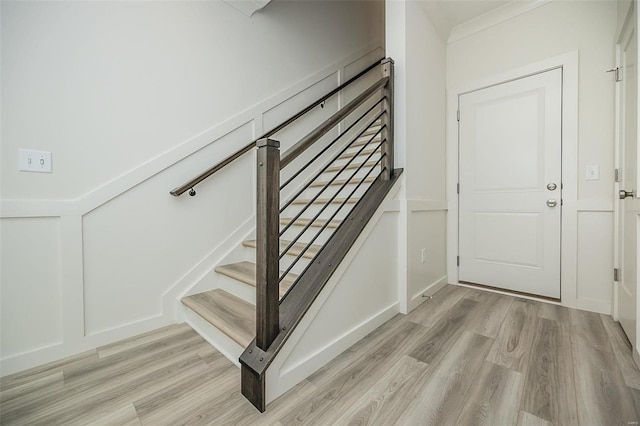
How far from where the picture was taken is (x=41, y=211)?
1400mm

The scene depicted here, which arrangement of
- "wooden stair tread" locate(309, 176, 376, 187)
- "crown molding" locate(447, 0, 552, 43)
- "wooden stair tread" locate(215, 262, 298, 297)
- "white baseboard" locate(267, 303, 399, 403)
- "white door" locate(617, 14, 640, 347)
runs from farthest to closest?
"crown molding" locate(447, 0, 552, 43) < "wooden stair tread" locate(309, 176, 376, 187) < "wooden stair tread" locate(215, 262, 298, 297) < "white door" locate(617, 14, 640, 347) < "white baseboard" locate(267, 303, 399, 403)

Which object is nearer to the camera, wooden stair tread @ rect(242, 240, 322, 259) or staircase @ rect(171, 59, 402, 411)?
staircase @ rect(171, 59, 402, 411)

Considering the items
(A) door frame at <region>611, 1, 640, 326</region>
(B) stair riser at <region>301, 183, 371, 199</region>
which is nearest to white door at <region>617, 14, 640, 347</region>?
(A) door frame at <region>611, 1, 640, 326</region>

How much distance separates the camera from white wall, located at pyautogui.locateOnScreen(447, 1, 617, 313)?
1.98 meters

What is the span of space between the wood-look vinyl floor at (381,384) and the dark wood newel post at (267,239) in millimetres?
338

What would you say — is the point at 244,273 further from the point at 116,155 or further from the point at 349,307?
the point at 116,155

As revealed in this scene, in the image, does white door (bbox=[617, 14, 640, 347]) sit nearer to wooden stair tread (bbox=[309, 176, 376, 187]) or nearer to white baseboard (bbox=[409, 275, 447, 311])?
white baseboard (bbox=[409, 275, 447, 311])

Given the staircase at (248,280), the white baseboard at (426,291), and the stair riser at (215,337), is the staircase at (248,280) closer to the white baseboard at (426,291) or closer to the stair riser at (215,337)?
the stair riser at (215,337)

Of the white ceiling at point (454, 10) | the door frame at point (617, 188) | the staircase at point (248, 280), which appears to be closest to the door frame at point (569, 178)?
the door frame at point (617, 188)

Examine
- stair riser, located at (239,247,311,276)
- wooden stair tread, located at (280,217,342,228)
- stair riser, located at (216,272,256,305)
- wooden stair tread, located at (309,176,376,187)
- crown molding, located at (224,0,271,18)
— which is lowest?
stair riser, located at (216,272,256,305)

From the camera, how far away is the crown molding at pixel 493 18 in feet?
7.55

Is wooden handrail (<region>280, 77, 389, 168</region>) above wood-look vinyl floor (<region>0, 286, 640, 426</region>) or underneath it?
above

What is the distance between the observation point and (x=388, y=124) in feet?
6.50

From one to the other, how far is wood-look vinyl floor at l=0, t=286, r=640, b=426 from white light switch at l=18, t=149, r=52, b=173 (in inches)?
40.4
